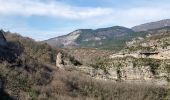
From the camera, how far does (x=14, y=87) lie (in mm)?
120625

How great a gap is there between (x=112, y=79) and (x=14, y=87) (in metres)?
32.6

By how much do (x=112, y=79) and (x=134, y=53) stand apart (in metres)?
10.5

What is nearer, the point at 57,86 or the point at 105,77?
the point at 57,86

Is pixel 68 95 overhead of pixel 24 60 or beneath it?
beneath

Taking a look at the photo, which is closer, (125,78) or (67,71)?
(125,78)

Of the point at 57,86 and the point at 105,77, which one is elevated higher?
the point at 105,77

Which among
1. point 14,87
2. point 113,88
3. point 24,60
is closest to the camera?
point 14,87

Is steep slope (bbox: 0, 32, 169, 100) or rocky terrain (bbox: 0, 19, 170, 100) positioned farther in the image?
rocky terrain (bbox: 0, 19, 170, 100)

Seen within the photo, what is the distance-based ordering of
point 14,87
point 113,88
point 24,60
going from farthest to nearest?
1. point 24,60
2. point 113,88
3. point 14,87

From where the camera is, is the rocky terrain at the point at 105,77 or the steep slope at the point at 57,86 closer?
the steep slope at the point at 57,86

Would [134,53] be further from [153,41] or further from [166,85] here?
[166,85]

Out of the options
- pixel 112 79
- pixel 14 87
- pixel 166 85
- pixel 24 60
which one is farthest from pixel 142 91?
pixel 24 60

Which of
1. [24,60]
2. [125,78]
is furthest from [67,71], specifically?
[125,78]

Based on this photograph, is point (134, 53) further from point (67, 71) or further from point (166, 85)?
point (67, 71)
